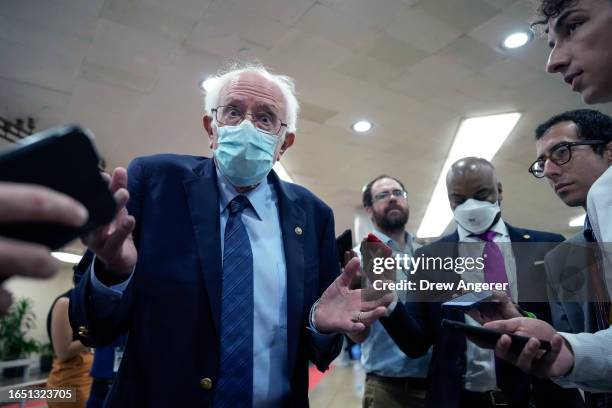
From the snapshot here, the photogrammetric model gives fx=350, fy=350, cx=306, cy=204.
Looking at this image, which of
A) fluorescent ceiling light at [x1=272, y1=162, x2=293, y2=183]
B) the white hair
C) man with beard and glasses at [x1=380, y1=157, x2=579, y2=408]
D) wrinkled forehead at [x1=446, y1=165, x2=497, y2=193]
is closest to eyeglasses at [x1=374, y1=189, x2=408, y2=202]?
wrinkled forehead at [x1=446, y1=165, x2=497, y2=193]

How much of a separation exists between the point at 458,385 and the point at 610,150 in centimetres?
120

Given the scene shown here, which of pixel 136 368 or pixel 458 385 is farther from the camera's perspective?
pixel 458 385

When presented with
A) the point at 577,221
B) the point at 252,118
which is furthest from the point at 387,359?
the point at 577,221

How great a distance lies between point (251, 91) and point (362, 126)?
4069 mm

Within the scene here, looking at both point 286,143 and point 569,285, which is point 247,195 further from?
point 569,285

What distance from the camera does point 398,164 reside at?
6.57 meters

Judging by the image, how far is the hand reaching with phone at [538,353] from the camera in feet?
2.60

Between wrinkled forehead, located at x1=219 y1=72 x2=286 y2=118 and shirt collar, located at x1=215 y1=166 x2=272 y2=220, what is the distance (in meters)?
0.29

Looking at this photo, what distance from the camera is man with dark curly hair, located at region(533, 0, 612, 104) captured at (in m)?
0.95

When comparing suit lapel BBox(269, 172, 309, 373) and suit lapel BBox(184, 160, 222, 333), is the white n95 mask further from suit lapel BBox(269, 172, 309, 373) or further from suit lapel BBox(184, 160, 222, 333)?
suit lapel BBox(184, 160, 222, 333)

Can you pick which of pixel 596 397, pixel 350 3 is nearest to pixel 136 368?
pixel 596 397

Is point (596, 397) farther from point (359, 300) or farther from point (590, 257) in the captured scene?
point (359, 300)

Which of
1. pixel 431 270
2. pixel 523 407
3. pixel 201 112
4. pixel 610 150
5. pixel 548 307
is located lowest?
pixel 523 407

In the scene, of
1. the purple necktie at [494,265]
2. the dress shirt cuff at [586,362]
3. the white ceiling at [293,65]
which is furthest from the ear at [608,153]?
the white ceiling at [293,65]
